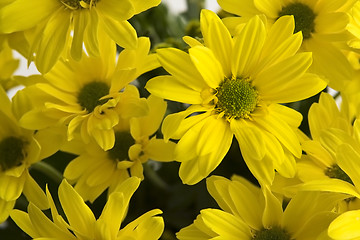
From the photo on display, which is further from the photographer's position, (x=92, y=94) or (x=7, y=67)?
(x=7, y=67)

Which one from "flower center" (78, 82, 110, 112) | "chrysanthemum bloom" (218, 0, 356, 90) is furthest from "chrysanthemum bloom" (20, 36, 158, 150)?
"chrysanthemum bloom" (218, 0, 356, 90)

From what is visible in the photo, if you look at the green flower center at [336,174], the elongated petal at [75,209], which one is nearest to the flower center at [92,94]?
the elongated petal at [75,209]

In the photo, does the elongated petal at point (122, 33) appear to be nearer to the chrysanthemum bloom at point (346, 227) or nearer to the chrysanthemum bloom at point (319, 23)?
the chrysanthemum bloom at point (319, 23)

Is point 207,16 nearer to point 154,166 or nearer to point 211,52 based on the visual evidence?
point 211,52

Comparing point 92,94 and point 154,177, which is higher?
point 92,94

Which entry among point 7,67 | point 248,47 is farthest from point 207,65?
point 7,67

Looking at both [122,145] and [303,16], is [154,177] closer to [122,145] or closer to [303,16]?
[122,145]

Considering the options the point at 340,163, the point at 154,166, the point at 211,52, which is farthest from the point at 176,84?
the point at 154,166
